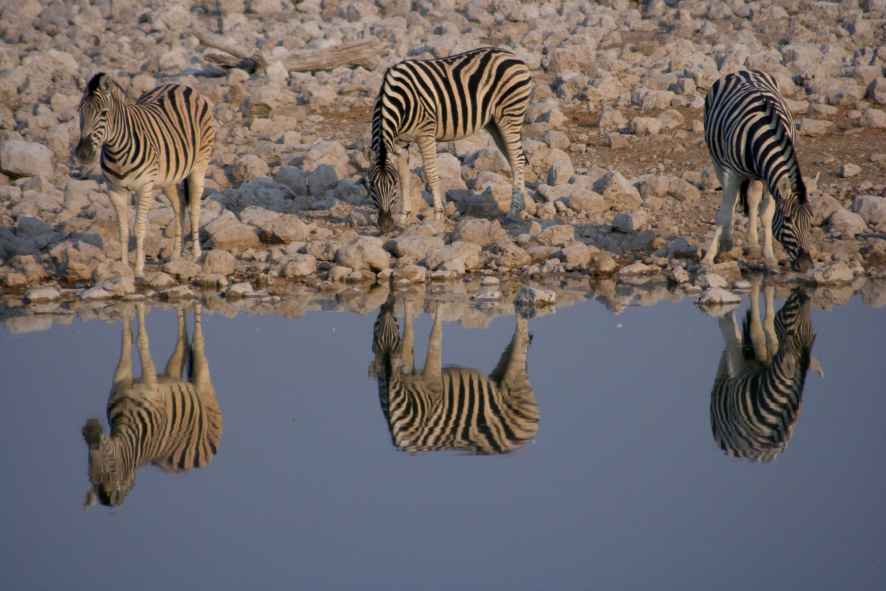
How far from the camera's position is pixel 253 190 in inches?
548

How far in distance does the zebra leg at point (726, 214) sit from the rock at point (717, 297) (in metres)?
0.91

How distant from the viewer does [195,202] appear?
1214 centimetres

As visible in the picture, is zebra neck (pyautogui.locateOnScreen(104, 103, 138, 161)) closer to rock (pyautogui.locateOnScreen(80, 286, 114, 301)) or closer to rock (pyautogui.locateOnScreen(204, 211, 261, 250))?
rock (pyautogui.locateOnScreen(80, 286, 114, 301))

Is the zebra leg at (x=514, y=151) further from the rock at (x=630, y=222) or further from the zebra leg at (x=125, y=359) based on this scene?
the zebra leg at (x=125, y=359)

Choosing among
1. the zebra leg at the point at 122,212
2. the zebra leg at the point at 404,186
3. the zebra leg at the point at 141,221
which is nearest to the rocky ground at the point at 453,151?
the zebra leg at the point at 141,221

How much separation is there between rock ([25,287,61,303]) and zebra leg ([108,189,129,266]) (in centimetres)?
68

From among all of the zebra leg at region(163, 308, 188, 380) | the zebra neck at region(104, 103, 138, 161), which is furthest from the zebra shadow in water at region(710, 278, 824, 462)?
the zebra neck at region(104, 103, 138, 161)

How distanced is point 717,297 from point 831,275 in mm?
1296

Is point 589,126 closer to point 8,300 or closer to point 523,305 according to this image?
point 523,305

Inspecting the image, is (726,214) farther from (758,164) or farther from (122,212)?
(122,212)

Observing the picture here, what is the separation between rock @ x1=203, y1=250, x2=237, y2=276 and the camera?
11.7 m

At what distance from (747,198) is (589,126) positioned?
5.06 meters

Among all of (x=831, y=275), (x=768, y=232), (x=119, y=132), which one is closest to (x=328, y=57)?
(x=119, y=132)

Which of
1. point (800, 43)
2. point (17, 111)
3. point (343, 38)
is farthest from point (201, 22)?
point (800, 43)
